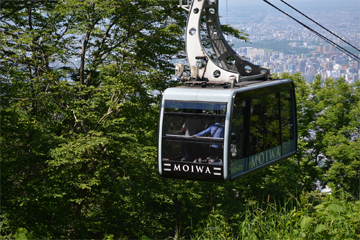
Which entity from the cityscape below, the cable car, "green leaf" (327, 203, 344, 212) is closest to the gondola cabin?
the cable car

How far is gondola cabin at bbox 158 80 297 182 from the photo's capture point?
706cm

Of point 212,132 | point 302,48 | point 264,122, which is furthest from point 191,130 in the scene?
point 302,48

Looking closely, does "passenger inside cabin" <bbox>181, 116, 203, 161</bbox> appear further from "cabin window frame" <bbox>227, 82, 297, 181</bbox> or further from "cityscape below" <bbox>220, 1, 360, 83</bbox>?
"cityscape below" <bbox>220, 1, 360, 83</bbox>

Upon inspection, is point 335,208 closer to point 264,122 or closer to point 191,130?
point 191,130

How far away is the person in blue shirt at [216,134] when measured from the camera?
707 cm

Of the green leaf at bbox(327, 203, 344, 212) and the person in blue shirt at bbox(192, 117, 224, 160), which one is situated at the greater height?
the person in blue shirt at bbox(192, 117, 224, 160)

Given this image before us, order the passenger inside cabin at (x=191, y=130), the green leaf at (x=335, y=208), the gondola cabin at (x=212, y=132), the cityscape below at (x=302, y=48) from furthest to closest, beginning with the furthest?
the cityscape below at (x=302, y=48) → the passenger inside cabin at (x=191, y=130) → the gondola cabin at (x=212, y=132) → the green leaf at (x=335, y=208)

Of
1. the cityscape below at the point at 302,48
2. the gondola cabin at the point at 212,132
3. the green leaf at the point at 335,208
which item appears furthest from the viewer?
the cityscape below at the point at 302,48

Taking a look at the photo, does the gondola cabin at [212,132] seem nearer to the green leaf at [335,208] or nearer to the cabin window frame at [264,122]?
the cabin window frame at [264,122]

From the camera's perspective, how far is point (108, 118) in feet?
49.2

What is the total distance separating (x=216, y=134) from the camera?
712 centimetres

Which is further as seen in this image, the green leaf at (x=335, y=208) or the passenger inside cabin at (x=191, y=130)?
the passenger inside cabin at (x=191, y=130)

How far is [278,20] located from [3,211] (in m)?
155

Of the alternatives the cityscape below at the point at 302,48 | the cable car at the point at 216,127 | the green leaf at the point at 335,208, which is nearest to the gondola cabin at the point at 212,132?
the cable car at the point at 216,127
